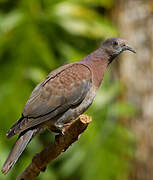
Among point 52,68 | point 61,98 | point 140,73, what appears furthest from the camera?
point 140,73

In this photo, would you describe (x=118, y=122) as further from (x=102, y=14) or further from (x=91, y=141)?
(x=102, y=14)

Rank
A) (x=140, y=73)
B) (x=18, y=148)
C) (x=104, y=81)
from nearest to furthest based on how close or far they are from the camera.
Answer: (x=18, y=148), (x=104, y=81), (x=140, y=73)

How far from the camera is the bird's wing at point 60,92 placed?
A: 352 centimetres

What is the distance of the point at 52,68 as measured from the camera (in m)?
5.80

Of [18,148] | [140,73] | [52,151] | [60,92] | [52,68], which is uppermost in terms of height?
[60,92]

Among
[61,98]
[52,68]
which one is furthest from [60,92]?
[52,68]

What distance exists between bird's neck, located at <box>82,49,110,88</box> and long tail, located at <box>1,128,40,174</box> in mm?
635

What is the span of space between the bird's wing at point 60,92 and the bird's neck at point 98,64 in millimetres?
80

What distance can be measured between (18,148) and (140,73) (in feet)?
10.4

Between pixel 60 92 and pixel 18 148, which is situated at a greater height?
pixel 60 92

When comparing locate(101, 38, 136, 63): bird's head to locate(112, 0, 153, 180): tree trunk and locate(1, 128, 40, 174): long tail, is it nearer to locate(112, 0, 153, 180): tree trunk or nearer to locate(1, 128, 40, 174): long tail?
locate(1, 128, 40, 174): long tail

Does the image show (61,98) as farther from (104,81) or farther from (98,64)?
(104,81)

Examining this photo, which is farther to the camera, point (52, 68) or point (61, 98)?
point (52, 68)

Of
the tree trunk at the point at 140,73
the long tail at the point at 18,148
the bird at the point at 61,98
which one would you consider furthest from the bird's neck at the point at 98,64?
the tree trunk at the point at 140,73
